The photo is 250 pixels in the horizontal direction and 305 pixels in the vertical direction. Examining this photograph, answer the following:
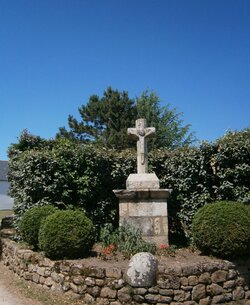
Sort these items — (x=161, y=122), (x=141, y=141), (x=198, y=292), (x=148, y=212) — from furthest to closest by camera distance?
(x=161, y=122) → (x=141, y=141) → (x=148, y=212) → (x=198, y=292)

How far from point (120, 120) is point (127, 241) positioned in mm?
22566

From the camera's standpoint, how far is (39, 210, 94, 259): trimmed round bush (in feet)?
23.0

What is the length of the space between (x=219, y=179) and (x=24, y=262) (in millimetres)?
5271

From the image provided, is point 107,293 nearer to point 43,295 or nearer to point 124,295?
point 124,295

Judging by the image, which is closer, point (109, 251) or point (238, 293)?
point (238, 293)

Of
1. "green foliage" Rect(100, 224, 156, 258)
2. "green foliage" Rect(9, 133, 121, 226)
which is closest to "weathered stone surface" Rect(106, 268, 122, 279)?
"green foliage" Rect(100, 224, 156, 258)

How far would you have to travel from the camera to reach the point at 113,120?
30156mm

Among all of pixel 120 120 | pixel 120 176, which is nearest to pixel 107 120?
pixel 120 120

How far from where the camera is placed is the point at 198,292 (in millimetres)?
6301

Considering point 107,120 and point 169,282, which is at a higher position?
point 107,120

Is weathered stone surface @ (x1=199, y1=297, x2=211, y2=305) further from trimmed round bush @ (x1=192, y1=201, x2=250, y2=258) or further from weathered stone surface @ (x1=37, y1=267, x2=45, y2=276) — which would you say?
weathered stone surface @ (x1=37, y1=267, x2=45, y2=276)

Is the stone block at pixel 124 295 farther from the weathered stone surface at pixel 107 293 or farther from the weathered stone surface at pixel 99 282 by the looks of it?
the weathered stone surface at pixel 99 282

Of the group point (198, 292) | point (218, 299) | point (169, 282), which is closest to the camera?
point (169, 282)

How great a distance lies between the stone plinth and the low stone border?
72.7 inches
